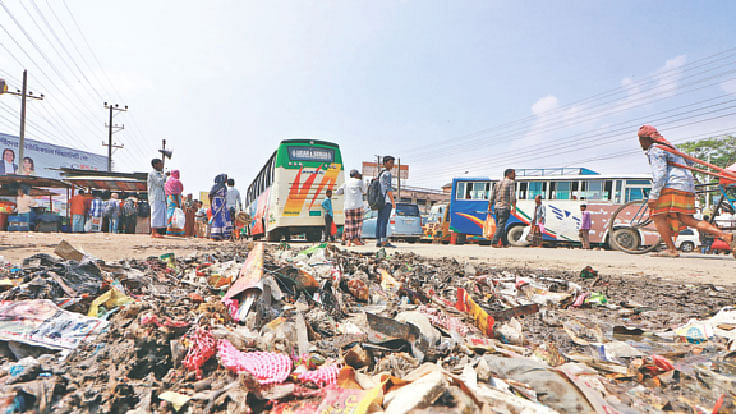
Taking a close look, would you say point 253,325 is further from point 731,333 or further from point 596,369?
point 731,333

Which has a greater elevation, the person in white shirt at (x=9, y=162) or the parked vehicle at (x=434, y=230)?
the person in white shirt at (x=9, y=162)

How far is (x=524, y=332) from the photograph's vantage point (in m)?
2.10

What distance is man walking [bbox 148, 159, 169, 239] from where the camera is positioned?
28.9 feet

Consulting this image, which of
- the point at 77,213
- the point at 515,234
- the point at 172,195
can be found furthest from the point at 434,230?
the point at 77,213

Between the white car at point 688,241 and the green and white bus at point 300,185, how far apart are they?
14918 mm

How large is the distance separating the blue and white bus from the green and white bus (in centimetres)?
575

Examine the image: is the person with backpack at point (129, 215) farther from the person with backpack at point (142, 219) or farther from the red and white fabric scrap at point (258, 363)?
the red and white fabric scrap at point (258, 363)

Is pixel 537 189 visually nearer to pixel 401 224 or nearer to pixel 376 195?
pixel 401 224

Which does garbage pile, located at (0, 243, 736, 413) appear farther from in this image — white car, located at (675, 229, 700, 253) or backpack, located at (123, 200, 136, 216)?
white car, located at (675, 229, 700, 253)

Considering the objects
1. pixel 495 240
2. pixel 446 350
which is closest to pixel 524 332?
pixel 446 350

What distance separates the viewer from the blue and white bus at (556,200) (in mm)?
13836

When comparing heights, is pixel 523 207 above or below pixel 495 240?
above

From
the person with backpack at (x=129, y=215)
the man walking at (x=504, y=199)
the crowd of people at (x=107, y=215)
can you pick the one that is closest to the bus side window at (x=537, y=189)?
the man walking at (x=504, y=199)

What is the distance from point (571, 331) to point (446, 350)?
97cm
